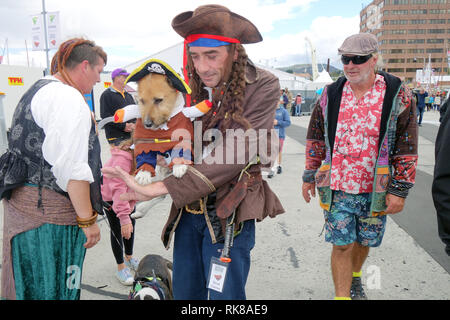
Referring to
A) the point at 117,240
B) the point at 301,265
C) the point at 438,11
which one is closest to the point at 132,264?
the point at 117,240

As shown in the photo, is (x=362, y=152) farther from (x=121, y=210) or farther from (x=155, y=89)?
(x=121, y=210)

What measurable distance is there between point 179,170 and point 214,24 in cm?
68

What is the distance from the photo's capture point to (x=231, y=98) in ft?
5.31

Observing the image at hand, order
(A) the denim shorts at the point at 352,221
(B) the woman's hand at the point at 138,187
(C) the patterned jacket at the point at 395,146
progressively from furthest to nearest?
(A) the denim shorts at the point at 352,221
(C) the patterned jacket at the point at 395,146
(B) the woman's hand at the point at 138,187

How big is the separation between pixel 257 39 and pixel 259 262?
8.59 ft

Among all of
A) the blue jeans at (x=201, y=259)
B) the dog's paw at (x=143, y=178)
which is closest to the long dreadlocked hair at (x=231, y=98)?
the dog's paw at (x=143, y=178)

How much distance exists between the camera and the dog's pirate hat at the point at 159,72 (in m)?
1.52

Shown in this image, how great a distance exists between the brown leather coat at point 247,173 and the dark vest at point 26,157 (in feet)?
2.25

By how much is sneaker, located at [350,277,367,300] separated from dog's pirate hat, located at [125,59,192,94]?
7.83 feet

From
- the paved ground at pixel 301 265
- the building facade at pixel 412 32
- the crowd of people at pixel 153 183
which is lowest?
the paved ground at pixel 301 265

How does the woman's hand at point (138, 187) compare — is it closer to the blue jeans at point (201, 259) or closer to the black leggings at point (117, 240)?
the blue jeans at point (201, 259)

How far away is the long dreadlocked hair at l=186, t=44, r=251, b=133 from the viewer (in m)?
1.59

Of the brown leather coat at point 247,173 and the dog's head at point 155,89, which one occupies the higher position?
the dog's head at point 155,89
